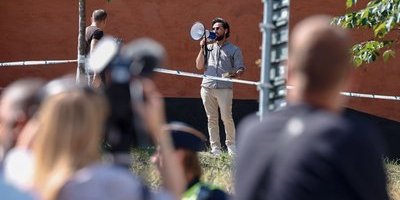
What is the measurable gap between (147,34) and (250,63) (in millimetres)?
1614

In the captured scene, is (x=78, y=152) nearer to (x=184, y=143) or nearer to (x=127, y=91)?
(x=127, y=91)

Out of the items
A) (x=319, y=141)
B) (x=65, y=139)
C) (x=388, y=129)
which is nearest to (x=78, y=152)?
(x=65, y=139)

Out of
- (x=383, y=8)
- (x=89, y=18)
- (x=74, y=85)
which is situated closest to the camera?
(x=74, y=85)

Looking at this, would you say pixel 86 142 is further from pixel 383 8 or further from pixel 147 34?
pixel 147 34

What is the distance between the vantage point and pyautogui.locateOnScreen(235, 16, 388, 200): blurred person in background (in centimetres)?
318

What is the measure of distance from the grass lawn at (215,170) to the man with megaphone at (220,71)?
461 millimetres

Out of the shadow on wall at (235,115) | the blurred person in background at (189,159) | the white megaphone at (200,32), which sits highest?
the white megaphone at (200,32)

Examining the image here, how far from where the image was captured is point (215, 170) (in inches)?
368

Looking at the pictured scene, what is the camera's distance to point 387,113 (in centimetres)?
1371

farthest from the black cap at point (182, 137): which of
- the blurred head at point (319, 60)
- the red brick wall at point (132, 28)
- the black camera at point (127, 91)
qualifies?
the red brick wall at point (132, 28)

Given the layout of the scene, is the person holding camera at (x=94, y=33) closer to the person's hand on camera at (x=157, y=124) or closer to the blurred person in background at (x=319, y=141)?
the person's hand on camera at (x=157, y=124)

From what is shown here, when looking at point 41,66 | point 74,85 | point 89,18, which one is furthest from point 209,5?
point 74,85

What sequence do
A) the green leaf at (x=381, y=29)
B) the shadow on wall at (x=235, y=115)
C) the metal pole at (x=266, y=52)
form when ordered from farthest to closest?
the shadow on wall at (x=235, y=115) → the green leaf at (x=381, y=29) → the metal pole at (x=266, y=52)

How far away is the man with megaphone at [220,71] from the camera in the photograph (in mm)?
10977
